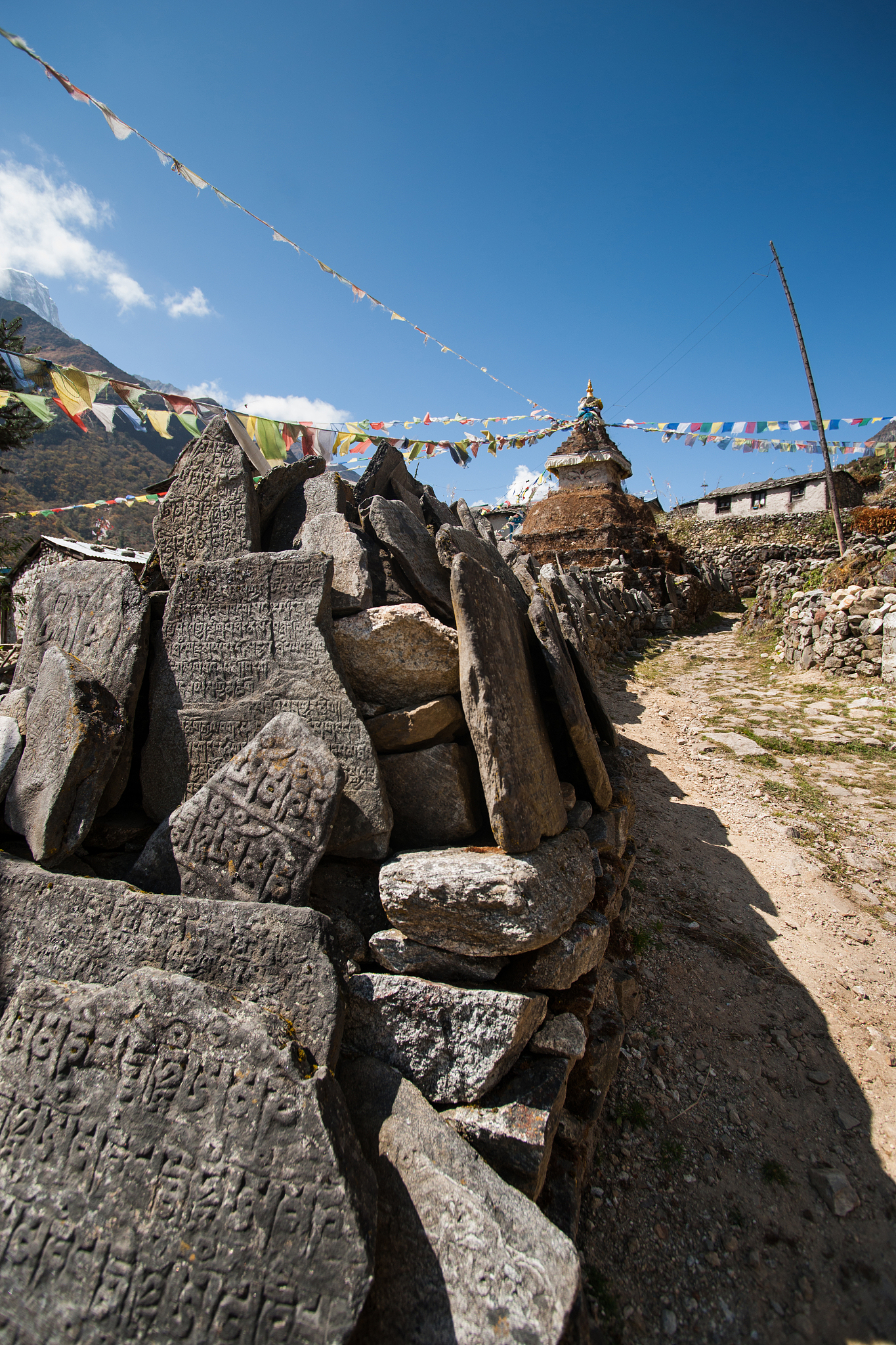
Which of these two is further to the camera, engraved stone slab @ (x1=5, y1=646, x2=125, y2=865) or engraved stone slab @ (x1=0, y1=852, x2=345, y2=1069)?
engraved stone slab @ (x1=5, y1=646, x2=125, y2=865)

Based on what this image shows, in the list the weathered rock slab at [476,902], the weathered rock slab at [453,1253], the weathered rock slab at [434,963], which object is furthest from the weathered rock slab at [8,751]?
the weathered rock slab at [453,1253]

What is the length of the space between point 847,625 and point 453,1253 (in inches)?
403

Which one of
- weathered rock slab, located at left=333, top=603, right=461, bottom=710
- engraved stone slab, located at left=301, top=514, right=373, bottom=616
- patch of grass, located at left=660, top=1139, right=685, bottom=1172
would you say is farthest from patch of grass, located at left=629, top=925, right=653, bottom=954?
engraved stone slab, located at left=301, top=514, right=373, bottom=616

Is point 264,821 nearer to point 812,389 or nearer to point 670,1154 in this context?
point 670,1154

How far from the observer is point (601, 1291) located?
2.03 meters

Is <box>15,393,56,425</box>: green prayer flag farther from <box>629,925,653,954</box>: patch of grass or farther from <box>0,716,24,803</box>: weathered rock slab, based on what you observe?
<box>629,925,653,954</box>: patch of grass

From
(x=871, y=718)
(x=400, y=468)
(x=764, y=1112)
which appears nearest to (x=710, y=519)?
(x=871, y=718)

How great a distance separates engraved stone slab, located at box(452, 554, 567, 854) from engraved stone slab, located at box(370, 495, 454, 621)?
406mm

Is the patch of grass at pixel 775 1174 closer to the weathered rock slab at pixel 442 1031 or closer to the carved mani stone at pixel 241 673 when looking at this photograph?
the weathered rock slab at pixel 442 1031

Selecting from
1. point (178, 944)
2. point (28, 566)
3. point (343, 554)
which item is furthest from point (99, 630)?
point (28, 566)

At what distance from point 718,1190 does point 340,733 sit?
2.44m

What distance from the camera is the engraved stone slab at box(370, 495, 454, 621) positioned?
3340 mm

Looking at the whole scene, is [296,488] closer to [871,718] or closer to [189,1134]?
[189,1134]

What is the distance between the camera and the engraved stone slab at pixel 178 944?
6.93 feet
